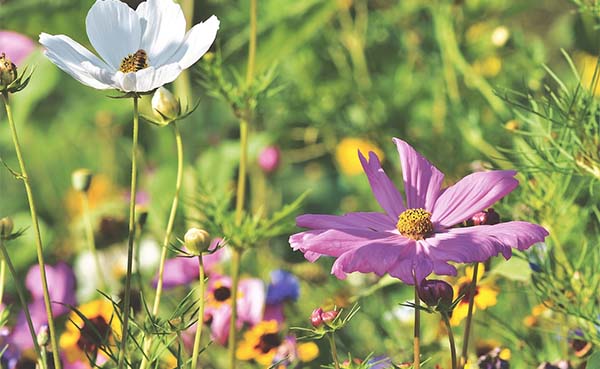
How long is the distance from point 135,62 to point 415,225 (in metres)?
0.17

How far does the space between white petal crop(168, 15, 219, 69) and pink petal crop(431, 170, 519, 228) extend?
15 cm

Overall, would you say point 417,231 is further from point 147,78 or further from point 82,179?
point 82,179

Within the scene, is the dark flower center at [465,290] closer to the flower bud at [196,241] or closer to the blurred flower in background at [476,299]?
the blurred flower in background at [476,299]

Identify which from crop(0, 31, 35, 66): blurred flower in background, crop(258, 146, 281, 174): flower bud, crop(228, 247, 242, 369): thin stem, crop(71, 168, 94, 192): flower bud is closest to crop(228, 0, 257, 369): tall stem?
crop(228, 247, 242, 369): thin stem

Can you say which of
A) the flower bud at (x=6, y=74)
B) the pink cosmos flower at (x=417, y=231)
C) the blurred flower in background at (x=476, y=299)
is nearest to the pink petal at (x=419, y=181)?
the pink cosmos flower at (x=417, y=231)

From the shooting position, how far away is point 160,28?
54 centimetres

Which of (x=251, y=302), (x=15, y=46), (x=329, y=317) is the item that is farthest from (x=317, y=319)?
(x=15, y=46)

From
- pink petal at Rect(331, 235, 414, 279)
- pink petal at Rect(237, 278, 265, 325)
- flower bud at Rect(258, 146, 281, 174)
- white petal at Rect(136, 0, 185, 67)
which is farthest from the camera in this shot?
flower bud at Rect(258, 146, 281, 174)

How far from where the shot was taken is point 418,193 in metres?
0.54

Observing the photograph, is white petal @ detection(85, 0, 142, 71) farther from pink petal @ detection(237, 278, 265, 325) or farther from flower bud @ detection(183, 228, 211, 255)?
pink petal @ detection(237, 278, 265, 325)

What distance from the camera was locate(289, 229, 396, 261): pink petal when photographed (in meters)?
0.44

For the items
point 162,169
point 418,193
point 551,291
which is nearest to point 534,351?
point 551,291

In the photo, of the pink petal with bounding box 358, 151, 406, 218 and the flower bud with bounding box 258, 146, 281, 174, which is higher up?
the pink petal with bounding box 358, 151, 406, 218

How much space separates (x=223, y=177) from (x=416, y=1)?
37 cm
